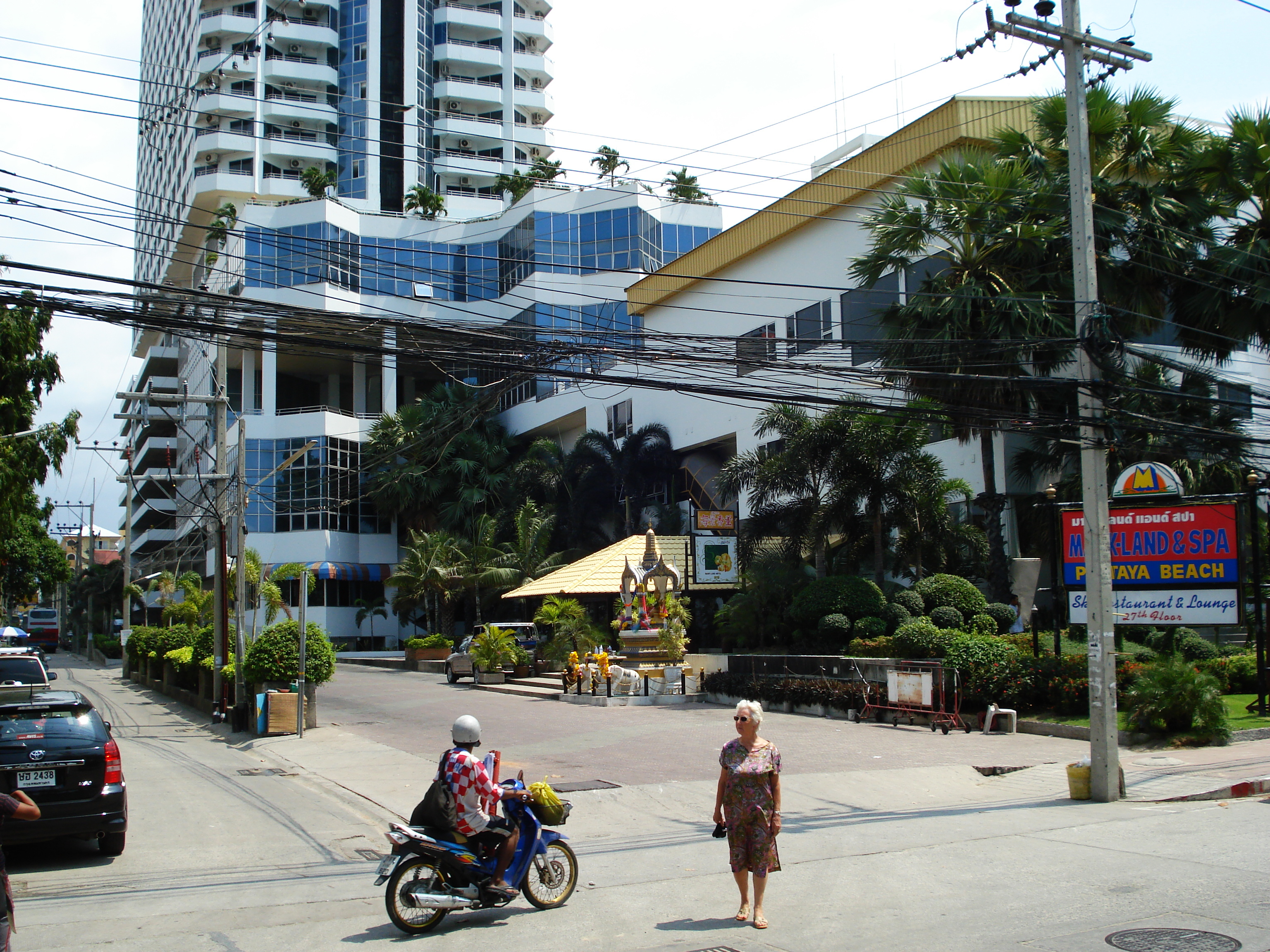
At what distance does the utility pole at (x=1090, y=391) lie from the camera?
41.7 feet

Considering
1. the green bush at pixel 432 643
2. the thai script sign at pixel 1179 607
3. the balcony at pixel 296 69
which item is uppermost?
the balcony at pixel 296 69

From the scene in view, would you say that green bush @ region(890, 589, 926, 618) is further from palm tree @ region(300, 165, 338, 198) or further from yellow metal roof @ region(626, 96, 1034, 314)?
palm tree @ region(300, 165, 338, 198)

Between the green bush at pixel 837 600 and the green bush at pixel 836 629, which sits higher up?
the green bush at pixel 837 600

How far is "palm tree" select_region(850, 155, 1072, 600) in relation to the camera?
77.9 feet

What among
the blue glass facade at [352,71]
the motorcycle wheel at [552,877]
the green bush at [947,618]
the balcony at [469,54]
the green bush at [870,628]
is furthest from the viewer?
the balcony at [469,54]

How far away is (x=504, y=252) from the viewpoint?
60.2 metres

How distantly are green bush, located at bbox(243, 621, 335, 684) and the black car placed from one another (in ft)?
36.3

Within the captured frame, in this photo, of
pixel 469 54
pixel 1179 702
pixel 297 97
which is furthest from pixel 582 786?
pixel 469 54

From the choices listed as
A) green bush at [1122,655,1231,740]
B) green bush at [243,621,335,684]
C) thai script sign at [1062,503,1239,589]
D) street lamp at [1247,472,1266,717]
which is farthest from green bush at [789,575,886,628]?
green bush at [243,621,335,684]

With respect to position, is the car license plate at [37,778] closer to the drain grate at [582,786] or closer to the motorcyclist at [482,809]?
the motorcyclist at [482,809]

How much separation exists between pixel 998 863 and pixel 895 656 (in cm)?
1289

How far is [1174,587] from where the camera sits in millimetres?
16688

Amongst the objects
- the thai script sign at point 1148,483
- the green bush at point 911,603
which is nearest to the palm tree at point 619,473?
the green bush at point 911,603

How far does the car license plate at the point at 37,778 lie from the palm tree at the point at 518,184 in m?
54.3
